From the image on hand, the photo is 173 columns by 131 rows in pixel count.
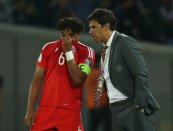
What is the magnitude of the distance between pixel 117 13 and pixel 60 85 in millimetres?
6890

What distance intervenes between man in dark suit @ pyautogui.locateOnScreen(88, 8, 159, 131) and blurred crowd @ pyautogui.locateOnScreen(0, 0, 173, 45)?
5711 mm

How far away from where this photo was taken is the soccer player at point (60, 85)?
4.81 metres

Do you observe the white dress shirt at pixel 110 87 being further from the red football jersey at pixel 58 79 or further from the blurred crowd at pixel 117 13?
the blurred crowd at pixel 117 13

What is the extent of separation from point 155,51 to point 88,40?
2.04 meters

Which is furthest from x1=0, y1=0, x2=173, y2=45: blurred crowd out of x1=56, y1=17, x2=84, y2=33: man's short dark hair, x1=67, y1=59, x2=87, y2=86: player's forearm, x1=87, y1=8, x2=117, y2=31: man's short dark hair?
x1=67, y1=59, x2=87, y2=86: player's forearm

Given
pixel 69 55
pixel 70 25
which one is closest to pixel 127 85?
pixel 69 55

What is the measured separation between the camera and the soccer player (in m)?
4.81

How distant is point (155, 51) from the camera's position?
1170 centimetres

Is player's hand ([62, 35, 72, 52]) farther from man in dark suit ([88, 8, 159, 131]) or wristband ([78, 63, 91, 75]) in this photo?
man in dark suit ([88, 8, 159, 131])

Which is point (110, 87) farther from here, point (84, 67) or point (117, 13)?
point (117, 13)

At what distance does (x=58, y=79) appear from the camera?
15.9ft

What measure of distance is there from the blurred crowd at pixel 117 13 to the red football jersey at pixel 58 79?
208 inches

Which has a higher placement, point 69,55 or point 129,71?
point 69,55

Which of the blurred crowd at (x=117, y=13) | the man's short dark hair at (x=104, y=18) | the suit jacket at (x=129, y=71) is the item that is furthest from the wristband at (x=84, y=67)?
the blurred crowd at (x=117, y=13)
